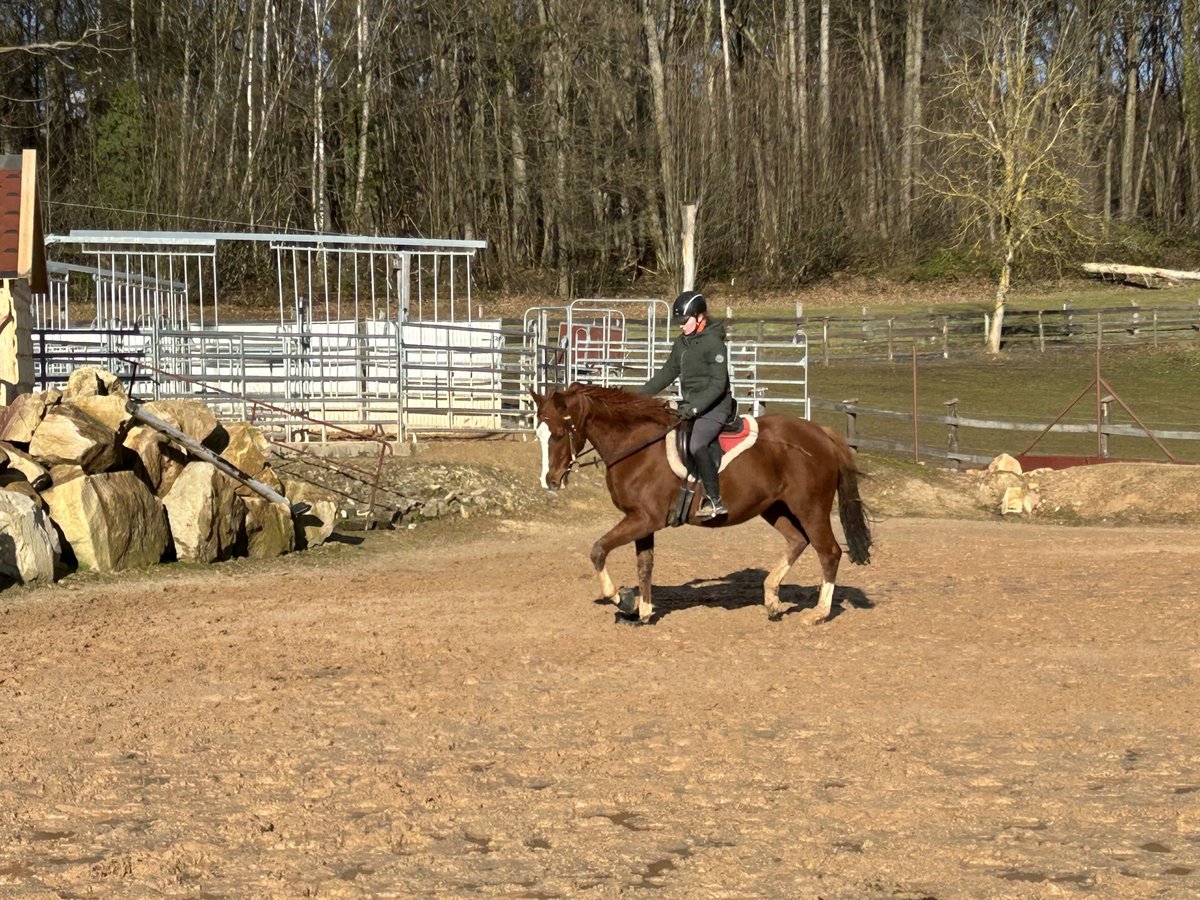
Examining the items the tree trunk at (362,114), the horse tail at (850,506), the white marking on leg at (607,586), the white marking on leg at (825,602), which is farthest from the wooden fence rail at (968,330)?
the white marking on leg at (607,586)

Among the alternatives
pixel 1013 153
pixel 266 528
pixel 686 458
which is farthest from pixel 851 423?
pixel 1013 153

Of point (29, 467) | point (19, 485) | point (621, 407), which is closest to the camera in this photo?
point (621, 407)

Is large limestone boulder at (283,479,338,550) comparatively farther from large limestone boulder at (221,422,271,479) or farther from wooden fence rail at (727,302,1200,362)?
wooden fence rail at (727,302,1200,362)

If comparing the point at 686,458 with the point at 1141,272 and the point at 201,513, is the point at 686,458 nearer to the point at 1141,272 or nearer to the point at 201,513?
the point at 201,513

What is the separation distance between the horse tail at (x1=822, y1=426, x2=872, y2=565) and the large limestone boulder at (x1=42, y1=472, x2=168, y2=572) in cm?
676

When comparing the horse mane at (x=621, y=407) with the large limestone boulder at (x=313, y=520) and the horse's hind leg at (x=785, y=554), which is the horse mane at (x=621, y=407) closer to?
the horse's hind leg at (x=785, y=554)

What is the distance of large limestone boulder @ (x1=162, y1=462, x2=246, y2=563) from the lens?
15.2 m

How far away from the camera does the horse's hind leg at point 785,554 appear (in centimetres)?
1188

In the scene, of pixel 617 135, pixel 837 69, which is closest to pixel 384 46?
pixel 617 135

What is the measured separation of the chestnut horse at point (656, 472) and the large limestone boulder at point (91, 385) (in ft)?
20.7

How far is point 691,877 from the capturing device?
233 inches

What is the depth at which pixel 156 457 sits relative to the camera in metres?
15.8

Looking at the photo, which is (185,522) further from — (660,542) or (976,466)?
(976,466)

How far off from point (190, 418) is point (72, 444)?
2.12 meters
